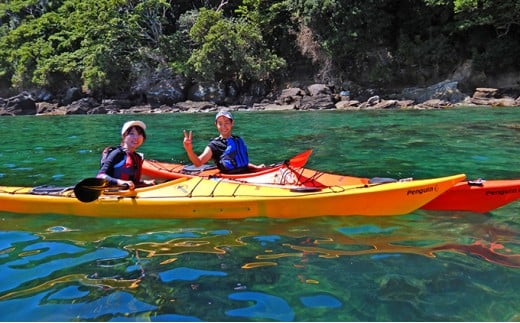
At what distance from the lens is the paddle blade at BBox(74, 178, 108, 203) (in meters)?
4.82

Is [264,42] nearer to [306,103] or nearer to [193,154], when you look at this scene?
[306,103]

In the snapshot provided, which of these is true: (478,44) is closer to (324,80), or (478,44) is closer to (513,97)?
(513,97)

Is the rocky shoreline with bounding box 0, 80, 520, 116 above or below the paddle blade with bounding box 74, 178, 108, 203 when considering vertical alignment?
below

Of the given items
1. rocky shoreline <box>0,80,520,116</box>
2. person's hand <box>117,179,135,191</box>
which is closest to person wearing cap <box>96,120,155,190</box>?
person's hand <box>117,179,135,191</box>

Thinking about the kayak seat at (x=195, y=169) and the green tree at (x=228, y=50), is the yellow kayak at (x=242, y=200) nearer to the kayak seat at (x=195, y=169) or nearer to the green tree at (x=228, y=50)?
the kayak seat at (x=195, y=169)

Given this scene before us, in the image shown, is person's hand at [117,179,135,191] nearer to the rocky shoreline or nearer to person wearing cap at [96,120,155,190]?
person wearing cap at [96,120,155,190]

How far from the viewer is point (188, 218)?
5.05 metres

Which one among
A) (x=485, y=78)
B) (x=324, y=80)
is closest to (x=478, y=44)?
(x=485, y=78)

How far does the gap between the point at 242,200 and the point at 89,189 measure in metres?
1.63

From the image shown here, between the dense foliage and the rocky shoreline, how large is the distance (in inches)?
66.0

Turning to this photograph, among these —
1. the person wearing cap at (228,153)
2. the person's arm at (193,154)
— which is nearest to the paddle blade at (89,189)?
the person's arm at (193,154)

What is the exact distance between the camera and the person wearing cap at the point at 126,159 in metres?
5.14

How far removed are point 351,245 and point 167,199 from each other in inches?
80.3

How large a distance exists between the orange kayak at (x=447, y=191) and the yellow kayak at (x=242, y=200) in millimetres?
337
